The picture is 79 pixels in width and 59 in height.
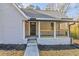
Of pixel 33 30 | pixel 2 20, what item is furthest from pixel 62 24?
pixel 2 20

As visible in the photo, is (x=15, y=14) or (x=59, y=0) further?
(x=15, y=14)

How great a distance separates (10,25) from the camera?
731 centimetres

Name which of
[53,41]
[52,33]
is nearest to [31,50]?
[53,41]

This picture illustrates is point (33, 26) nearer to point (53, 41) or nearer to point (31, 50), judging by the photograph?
point (53, 41)

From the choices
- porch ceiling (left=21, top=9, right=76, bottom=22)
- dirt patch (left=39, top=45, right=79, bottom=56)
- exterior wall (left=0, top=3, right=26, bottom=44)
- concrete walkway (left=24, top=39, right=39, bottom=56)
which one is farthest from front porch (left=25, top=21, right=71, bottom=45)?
dirt patch (left=39, top=45, right=79, bottom=56)

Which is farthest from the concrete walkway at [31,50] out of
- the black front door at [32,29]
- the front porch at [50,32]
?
the black front door at [32,29]

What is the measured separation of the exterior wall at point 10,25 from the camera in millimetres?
7238

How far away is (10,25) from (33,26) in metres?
1.66

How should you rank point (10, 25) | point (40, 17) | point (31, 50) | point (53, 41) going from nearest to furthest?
point (31, 50)
point (10, 25)
point (53, 41)
point (40, 17)

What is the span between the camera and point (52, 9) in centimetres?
862

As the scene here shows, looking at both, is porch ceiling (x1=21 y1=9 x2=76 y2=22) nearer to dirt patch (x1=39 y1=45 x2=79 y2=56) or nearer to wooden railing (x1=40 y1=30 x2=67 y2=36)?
wooden railing (x1=40 y1=30 x2=67 y2=36)

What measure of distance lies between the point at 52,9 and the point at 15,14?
6.40ft

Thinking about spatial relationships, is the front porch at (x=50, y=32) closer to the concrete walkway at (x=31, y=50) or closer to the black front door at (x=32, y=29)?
the black front door at (x=32, y=29)

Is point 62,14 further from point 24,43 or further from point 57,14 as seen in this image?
point 24,43
